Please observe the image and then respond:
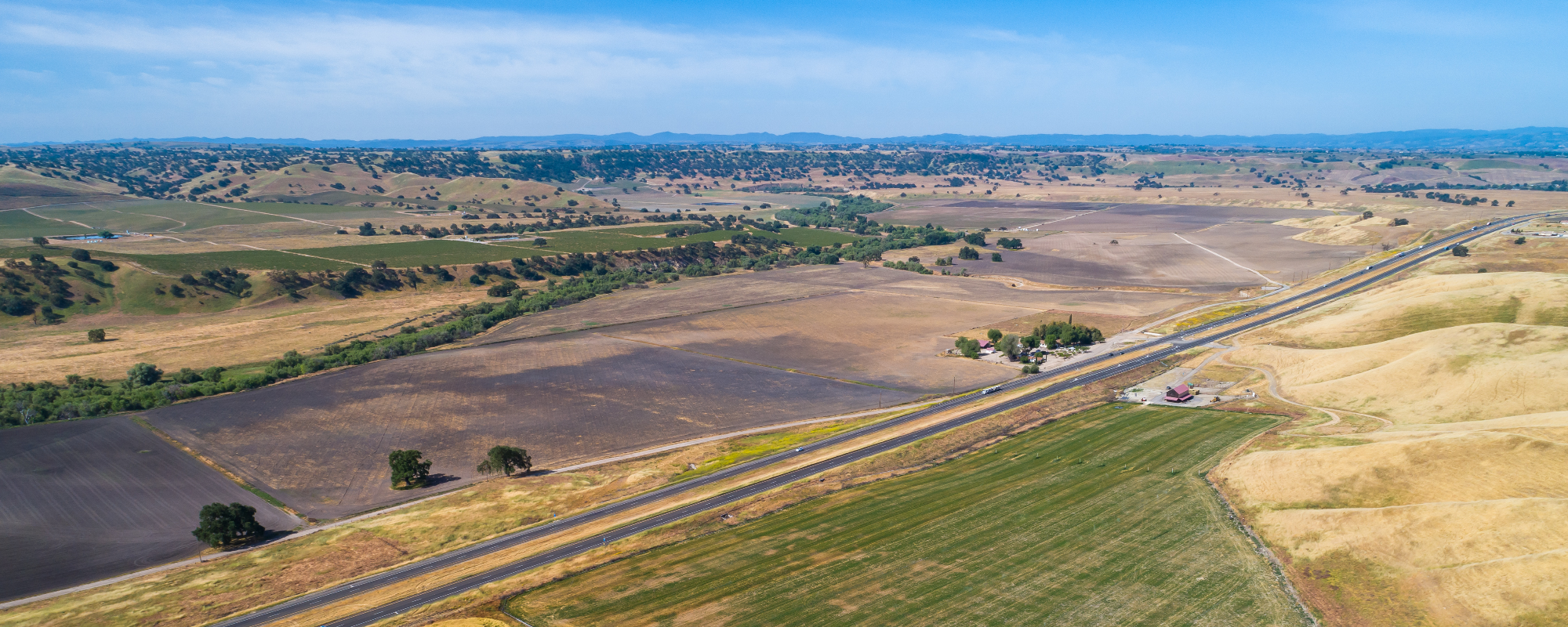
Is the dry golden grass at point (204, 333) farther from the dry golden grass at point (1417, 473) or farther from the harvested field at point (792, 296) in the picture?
the dry golden grass at point (1417, 473)

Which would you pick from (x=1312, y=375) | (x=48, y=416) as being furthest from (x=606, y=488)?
(x=1312, y=375)

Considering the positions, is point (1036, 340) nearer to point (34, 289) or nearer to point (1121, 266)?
point (1121, 266)

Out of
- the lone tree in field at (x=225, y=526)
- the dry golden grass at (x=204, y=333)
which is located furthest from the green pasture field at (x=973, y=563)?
the dry golden grass at (x=204, y=333)

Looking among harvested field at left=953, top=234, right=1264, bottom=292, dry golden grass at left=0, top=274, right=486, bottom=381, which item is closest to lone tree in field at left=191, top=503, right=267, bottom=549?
dry golden grass at left=0, top=274, right=486, bottom=381

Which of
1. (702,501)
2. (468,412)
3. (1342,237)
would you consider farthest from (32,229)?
(1342,237)

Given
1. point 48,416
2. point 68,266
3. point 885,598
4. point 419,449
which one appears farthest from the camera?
point 68,266

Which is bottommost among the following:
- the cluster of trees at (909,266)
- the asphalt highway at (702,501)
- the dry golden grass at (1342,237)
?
the asphalt highway at (702,501)

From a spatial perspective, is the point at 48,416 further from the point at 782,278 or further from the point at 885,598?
the point at 782,278
